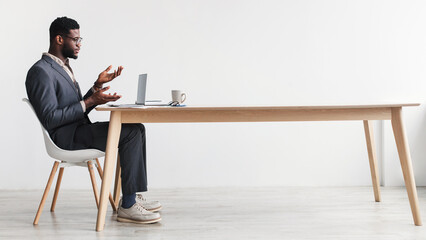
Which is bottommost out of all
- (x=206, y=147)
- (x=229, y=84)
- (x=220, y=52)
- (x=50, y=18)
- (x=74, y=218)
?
(x=74, y=218)

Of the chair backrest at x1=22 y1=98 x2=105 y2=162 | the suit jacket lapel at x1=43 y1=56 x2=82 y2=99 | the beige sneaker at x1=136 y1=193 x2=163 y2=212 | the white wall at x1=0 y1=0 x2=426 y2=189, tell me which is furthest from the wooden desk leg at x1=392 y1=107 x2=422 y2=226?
the suit jacket lapel at x1=43 y1=56 x2=82 y2=99

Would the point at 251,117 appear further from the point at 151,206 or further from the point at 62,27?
the point at 62,27

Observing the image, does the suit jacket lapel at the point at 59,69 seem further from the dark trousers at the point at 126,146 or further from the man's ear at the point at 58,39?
the dark trousers at the point at 126,146

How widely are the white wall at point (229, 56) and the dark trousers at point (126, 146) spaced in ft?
4.04

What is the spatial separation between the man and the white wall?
113cm

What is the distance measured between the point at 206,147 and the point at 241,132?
1.02 feet

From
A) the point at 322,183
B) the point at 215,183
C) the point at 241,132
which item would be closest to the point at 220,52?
the point at 241,132

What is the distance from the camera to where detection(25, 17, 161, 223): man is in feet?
9.35

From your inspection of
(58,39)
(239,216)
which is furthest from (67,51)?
(239,216)

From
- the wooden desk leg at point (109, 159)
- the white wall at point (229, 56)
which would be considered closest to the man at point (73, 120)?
the wooden desk leg at point (109, 159)

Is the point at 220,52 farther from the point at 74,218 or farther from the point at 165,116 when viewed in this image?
the point at 74,218

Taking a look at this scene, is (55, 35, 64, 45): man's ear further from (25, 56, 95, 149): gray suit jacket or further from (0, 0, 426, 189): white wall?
(0, 0, 426, 189): white wall

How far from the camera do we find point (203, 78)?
13.7 ft

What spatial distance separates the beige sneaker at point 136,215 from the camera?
9.57ft
